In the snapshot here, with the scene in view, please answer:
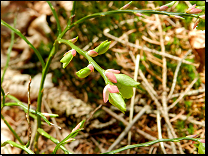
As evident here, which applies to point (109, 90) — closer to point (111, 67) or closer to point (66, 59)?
point (66, 59)

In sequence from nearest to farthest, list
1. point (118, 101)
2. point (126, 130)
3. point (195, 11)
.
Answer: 1. point (118, 101)
2. point (195, 11)
3. point (126, 130)

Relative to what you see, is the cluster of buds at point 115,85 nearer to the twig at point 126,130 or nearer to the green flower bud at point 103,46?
the green flower bud at point 103,46

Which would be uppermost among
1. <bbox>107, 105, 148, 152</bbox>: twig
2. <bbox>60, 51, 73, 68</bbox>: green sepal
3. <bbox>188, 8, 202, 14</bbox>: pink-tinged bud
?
<bbox>188, 8, 202, 14</bbox>: pink-tinged bud

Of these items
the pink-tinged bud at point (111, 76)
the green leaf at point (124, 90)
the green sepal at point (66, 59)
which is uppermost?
the green sepal at point (66, 59)

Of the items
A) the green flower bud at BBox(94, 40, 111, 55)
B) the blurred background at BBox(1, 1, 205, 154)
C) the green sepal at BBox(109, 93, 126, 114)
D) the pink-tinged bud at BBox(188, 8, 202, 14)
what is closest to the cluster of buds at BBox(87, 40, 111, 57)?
the green flower bud at BBox(94, 40, 111, 55)

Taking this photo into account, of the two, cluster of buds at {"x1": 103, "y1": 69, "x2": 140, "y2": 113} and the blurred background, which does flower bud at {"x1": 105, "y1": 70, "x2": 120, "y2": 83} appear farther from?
the blurred background

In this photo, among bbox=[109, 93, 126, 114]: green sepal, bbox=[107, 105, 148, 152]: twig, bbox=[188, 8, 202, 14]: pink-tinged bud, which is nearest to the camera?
bbox=[109, 93, 126, 114]: green sepal

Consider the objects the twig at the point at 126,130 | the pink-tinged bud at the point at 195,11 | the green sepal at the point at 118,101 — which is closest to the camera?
the green sepal at the point at 118,101

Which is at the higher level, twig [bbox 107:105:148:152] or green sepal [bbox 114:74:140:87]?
green sepal [bbox 114:74:140:87]

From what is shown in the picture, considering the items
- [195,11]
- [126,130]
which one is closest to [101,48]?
[195,11]

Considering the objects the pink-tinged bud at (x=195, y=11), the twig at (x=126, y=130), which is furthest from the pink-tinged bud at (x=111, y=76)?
the twig at (x=126, y=130)

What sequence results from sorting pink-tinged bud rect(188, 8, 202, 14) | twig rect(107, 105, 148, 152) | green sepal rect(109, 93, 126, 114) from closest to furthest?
green sepal rect(109, 93, 126, 114) → pink-tinged bud rect(188, 8, 202, 14) → twig rect(107, 105, 148, 152)

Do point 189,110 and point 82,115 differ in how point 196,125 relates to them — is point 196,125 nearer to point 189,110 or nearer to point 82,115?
point 189,110
